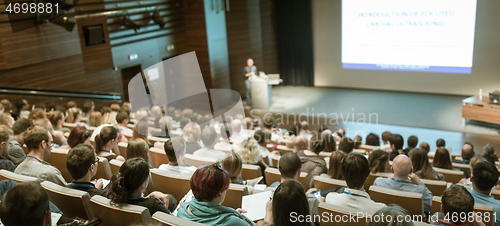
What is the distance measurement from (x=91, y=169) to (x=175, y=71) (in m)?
8.37

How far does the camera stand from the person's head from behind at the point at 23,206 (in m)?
1.88

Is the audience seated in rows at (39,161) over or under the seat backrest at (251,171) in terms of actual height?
over

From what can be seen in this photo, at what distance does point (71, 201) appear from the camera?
257cm

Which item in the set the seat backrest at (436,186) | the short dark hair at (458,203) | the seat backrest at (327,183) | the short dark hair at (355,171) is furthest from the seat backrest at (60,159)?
the seat backrest at (436,186)

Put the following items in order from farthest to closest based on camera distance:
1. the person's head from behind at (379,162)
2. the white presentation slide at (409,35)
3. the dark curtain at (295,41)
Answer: the dark curtain at (295,41) < the white presentation slide at (409,35) < the person's head from behind at (379,162)

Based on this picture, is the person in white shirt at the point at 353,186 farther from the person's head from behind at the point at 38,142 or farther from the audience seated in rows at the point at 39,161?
the person's head from behind at the point at 38,142

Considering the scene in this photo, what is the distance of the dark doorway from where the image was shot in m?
10.00


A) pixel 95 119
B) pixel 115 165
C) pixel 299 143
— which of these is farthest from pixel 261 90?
pixel 115 165

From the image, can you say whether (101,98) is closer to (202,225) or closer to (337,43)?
(202,225)

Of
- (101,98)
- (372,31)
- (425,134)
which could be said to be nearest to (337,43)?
(372,31)

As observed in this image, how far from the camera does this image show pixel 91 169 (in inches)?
111

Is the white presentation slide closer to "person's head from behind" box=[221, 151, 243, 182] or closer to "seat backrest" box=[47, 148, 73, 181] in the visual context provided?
"person's head from behind" box=[221, 151, 243, 182]

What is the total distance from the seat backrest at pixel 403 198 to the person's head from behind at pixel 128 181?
169 centimetres

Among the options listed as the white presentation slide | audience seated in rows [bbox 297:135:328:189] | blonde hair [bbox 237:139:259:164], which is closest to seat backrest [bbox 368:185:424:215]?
audience seated in rows [bbox 297:135:328:189]
